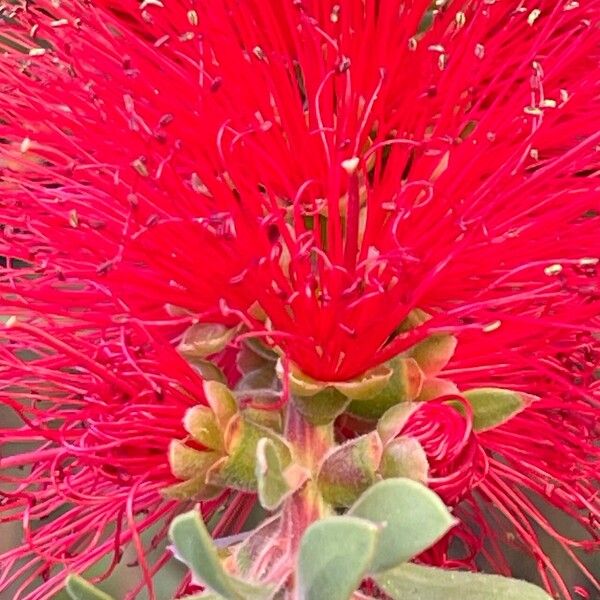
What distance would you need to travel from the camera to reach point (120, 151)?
79 cm

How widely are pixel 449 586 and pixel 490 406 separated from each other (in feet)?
0.37

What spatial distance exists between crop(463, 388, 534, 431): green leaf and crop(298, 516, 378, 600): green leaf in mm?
168

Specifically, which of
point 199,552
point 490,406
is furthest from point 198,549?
point 490,406

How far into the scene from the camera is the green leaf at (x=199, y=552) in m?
0.56

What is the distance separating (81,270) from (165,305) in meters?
0.07

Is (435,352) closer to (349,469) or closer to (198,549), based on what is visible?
(349,469)

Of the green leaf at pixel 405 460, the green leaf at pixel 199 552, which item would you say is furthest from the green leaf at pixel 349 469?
the green leaf at pixel 199 552

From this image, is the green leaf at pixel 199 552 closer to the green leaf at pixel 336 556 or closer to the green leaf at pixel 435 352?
the green leaf at pixel 336 556

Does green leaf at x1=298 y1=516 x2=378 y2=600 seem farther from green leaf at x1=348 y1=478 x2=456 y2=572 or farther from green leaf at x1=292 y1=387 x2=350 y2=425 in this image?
green leaf at x1=292 y1=387 x2=350 y2=425

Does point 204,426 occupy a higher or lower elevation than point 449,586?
higher

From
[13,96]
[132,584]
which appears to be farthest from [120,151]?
[132,584]

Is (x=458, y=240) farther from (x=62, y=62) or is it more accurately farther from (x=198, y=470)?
(x=62, y=62)

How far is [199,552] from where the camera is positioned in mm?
565

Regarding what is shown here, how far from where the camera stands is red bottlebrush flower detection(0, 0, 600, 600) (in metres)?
0.70
